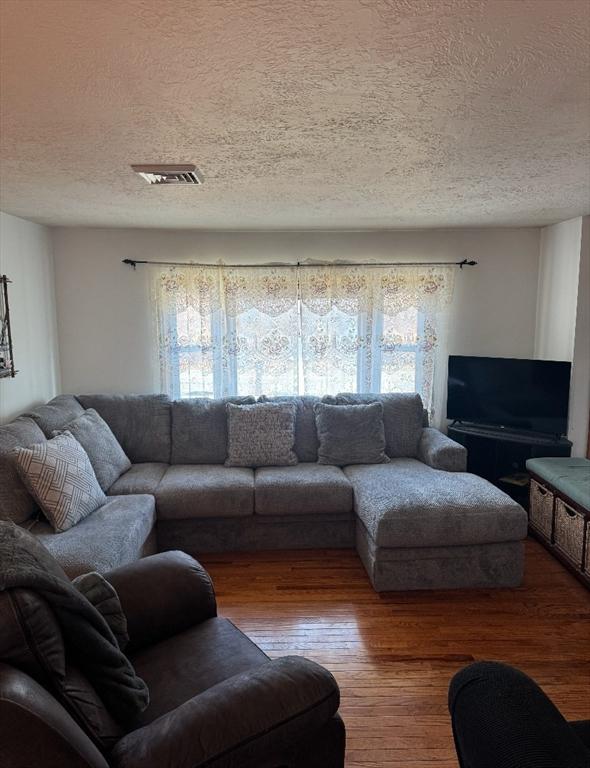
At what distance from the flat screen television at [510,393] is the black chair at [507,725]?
2.92 m

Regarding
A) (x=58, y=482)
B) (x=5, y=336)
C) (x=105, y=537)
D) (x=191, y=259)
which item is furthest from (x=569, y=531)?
(x=5, y=336)

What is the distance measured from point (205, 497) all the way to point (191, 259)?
212 centimetres

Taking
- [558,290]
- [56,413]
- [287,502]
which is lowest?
[287,502]

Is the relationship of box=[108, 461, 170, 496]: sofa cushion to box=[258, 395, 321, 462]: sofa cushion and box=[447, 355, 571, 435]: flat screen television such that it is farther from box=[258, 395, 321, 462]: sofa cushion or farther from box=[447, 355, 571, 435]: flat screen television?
box=[447, 355, 571, 435]: flat screen television

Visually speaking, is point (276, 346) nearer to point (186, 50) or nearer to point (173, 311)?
point (173, 311)

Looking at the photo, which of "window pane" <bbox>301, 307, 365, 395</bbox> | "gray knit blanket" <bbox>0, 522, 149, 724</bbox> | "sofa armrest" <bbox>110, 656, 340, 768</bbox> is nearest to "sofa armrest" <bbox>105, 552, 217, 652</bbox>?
"gray knit blanket" <bbox>0, 522, 149, 724</bbox>

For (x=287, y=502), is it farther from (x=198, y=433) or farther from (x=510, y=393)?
(x=510, y=393)

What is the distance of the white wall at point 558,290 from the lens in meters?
3.72

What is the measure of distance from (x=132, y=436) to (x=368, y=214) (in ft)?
7.80

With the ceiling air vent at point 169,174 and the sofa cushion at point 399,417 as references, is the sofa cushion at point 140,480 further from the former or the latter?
the ceiling air vent at point 169,174

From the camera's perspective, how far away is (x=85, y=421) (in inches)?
127

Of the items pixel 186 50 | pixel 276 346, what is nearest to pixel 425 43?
pixel 186 50

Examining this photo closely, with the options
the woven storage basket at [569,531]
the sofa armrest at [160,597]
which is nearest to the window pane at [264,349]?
the woven storage basket at [569,531]

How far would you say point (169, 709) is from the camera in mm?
1398
